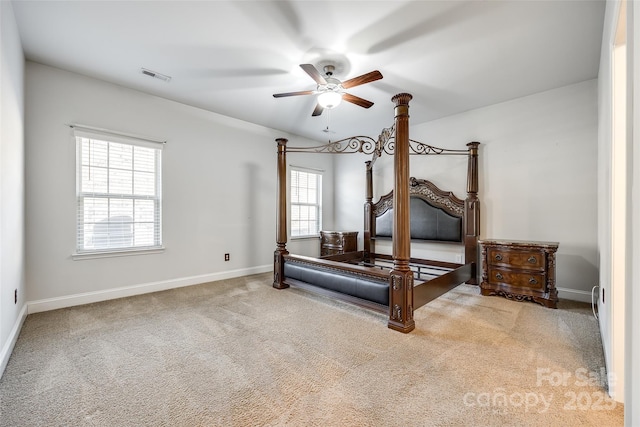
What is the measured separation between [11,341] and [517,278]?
5.06 metres

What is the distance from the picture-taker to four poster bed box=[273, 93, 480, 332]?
2.70 m

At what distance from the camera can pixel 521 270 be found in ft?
11.2

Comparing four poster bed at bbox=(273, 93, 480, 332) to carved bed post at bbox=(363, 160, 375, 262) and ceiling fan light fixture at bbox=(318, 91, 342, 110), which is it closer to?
carved bed post at bbox=(363, 160, 375, 262)

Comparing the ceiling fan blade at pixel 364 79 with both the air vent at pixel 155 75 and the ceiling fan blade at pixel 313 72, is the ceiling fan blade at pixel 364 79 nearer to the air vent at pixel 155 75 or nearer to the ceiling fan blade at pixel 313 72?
the ceiling fan blade at pixel 313 72

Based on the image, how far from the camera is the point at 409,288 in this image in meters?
2.64

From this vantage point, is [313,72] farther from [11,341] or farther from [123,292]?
[123,292]

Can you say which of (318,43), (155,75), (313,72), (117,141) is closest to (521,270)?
(313,72)

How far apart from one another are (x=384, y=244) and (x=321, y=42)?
377cm

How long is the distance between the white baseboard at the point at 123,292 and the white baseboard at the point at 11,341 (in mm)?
202

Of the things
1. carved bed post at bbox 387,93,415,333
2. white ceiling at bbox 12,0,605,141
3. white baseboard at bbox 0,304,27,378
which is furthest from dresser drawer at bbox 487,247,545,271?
white baseboard at bbox 0,304,27,378

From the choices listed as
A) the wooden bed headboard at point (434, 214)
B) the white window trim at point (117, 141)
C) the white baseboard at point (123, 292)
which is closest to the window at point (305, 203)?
the white baseboard at point (123, 292)

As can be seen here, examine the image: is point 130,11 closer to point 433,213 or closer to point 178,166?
point 178,166

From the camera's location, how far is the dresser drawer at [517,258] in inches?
130

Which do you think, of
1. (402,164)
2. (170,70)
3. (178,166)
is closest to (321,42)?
(402,164)
